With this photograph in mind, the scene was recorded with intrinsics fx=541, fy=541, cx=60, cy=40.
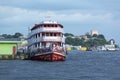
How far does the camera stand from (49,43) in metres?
89.2

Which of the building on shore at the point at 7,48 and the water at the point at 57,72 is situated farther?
the building on shore at the point at 7,48

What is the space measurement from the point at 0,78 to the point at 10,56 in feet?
127

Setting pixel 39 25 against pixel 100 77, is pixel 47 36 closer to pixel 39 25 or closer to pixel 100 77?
pixel 39 25

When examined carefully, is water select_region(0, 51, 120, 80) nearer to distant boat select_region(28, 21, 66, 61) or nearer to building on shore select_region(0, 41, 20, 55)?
distant boat select_region(28, 21, 66, 61)

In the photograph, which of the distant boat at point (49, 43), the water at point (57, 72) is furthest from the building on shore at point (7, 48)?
the water at point (57, 72)

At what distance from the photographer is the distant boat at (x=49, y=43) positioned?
85562mm

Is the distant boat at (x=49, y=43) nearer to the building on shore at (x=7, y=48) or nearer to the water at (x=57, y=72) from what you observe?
the building on shore at (x=7, y=48)

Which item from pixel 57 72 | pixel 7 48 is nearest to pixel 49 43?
pixel 7 48

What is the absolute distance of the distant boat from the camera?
85562 millimetres

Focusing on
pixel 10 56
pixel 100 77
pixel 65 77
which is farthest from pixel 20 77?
pixel 10 56

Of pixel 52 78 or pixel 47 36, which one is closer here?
pixel 52 78

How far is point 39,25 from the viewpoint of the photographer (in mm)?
91500

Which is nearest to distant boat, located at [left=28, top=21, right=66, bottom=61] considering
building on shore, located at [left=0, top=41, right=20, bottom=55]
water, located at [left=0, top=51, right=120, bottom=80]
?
building on shore, located at [left=0, top=41, right=20, bottom=55]

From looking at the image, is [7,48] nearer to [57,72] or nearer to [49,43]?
[49,43]
